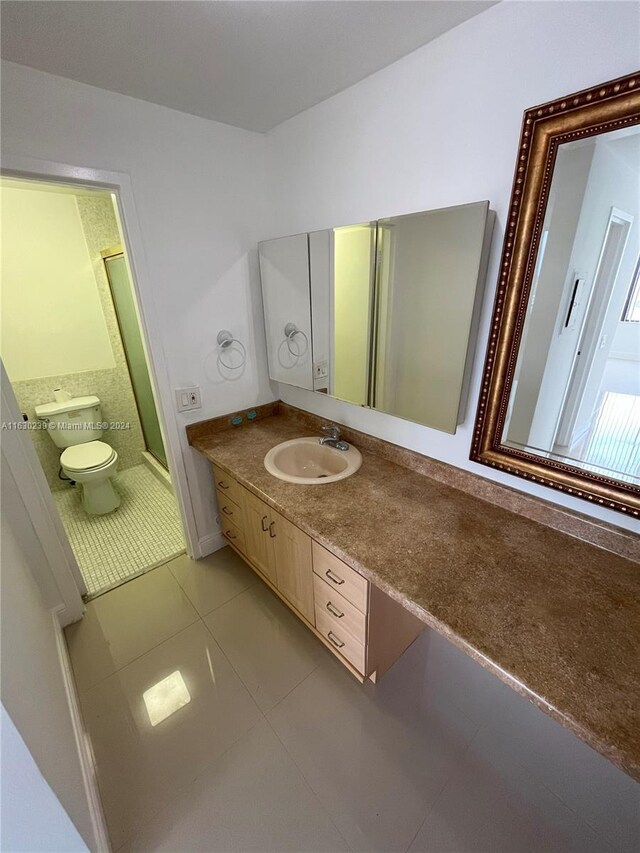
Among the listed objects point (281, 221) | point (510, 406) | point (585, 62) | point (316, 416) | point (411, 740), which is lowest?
point (411, 740)

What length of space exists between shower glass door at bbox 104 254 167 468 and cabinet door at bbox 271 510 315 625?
5.33ft

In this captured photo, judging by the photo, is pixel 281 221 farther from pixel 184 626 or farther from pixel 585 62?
pixel 184 626

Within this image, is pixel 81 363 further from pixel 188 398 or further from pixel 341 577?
pixel 341 577

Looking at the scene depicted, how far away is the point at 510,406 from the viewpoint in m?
1.14

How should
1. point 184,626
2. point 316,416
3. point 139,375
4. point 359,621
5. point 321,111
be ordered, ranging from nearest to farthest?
point 359,621 → point 321,111 → point 184,626 → point 316,416 → point 139,375

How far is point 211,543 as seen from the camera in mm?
2131

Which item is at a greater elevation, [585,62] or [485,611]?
[585,62]

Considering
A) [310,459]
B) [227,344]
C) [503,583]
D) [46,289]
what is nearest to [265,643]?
[310,459]

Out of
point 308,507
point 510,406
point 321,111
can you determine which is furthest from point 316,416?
point 321,111

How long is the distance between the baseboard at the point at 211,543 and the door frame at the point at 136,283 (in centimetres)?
12

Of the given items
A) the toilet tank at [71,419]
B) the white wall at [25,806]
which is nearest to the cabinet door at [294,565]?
the white wall at [25,806]

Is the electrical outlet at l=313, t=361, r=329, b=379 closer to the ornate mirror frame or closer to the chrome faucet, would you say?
the chrome faucet

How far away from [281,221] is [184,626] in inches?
83.8

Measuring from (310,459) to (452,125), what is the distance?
56.7 inches
